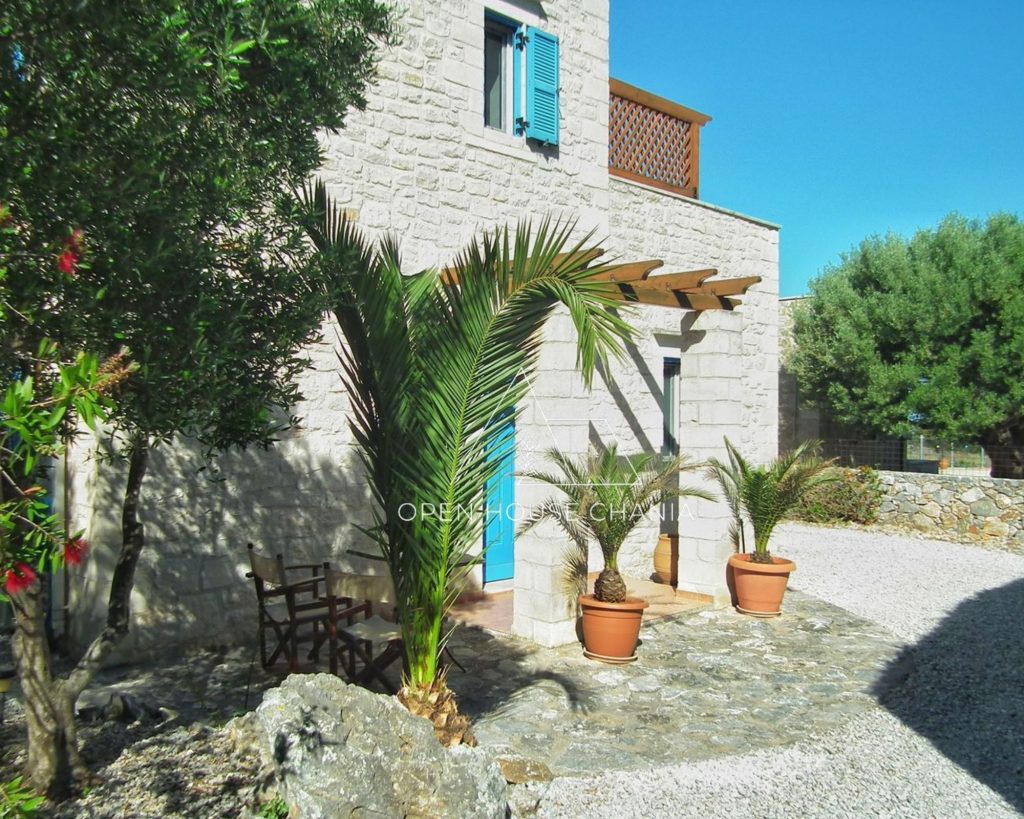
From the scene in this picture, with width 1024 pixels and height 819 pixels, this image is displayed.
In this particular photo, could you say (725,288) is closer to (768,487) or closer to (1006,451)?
(768,487)

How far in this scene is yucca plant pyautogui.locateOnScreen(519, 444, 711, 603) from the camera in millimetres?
5766

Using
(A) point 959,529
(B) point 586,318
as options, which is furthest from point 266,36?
(A) point 959,529

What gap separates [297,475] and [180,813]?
3483mm

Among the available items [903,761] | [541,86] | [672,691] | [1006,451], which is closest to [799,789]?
[903,761]

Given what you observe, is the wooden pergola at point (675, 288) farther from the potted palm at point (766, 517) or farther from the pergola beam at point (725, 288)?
the potted palm at point (766, 517)

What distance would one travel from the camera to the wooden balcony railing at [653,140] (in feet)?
31.0

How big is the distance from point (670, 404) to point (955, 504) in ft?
18.0

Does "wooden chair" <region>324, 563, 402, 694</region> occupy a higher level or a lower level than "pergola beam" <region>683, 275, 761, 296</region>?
lower

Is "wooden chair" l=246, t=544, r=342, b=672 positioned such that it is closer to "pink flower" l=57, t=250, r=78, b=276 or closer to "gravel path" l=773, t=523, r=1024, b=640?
"pink flower" l=57, t=250, r=78, b=276

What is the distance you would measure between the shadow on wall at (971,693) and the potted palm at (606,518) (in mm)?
1773

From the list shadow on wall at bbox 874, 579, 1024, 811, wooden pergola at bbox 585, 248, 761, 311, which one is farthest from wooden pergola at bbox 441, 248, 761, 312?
shadow on wall at bbox 874, 579, 1024, 811

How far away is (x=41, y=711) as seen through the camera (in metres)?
3.26

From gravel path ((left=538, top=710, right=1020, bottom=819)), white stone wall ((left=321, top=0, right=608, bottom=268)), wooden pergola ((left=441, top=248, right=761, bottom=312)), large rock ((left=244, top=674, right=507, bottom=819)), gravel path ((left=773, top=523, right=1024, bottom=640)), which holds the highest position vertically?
white stone wall ((left=321, top=0, right=608, bottom=268))

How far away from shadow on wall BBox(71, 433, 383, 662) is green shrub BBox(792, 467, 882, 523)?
9.10m
